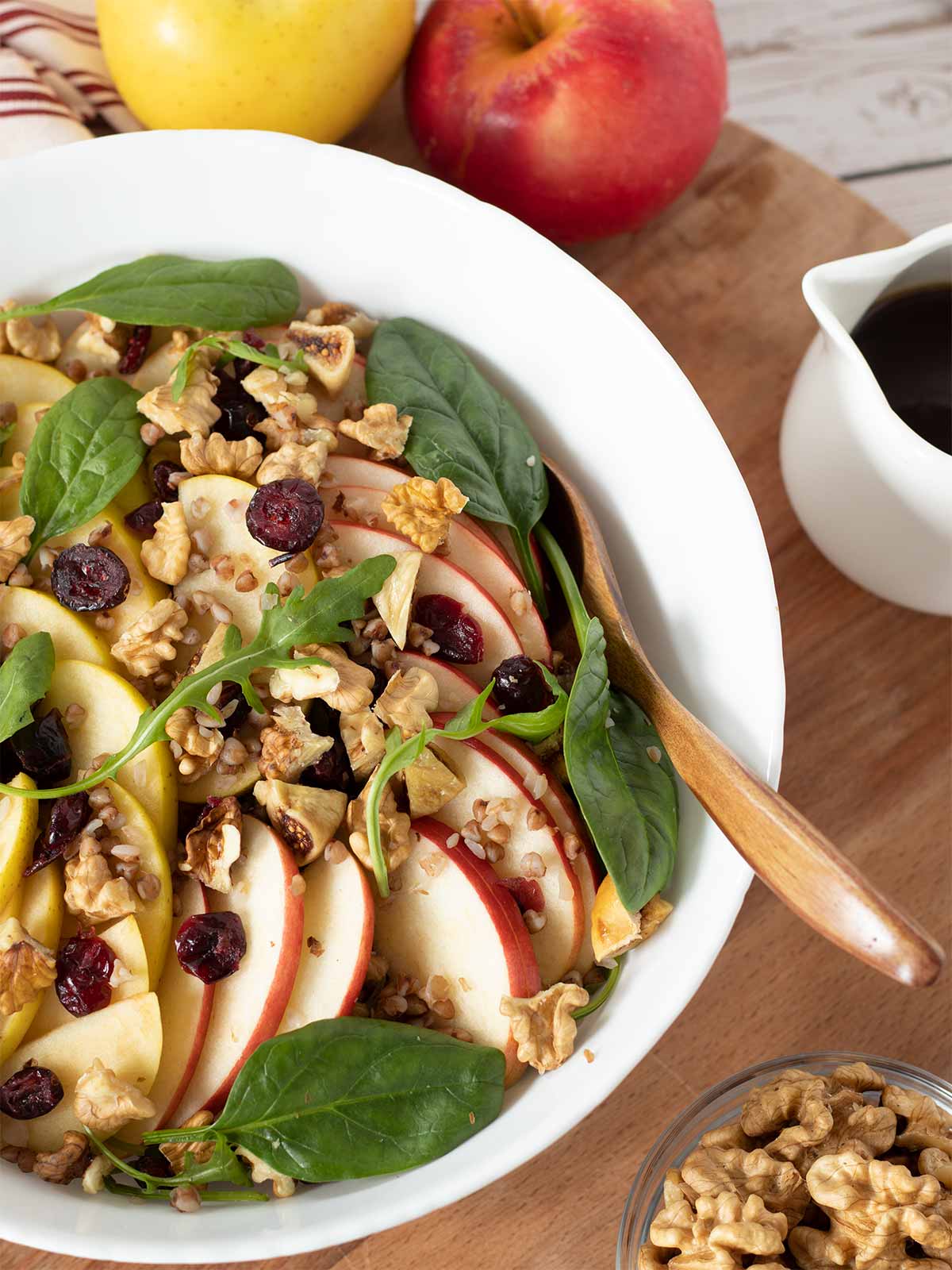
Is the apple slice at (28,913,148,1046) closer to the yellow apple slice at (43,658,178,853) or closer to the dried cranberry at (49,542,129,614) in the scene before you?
the yellow apple slice at (43,658,178,853)

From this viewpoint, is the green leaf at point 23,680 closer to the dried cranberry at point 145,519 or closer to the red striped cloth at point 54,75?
the dried cranberry at point 145,519

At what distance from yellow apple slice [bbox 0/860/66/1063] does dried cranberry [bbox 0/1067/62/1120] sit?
32 mm

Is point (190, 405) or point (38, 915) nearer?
point (38, 915)

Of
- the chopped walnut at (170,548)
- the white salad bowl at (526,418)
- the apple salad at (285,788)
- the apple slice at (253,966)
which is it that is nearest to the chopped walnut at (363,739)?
the apple salad at (285,788)

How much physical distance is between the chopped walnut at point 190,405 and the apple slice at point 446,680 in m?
0.33

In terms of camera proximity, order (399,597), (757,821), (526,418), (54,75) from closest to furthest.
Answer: (757,821) < (399,597) < (526,418) < (54,75)

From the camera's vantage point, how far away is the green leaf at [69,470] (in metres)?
1.25

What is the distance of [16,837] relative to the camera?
1.14m

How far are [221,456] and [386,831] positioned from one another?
1.42ft

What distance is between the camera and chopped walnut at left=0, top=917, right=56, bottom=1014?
1094mm

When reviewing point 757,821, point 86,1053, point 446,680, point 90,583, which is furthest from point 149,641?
point 757,821

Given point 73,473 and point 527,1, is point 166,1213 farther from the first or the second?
point 527,1

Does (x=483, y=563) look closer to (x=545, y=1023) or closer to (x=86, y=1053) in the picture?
(x=545, y=1023)

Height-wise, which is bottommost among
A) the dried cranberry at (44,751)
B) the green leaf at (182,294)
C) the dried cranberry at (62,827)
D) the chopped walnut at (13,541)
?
the dried cranberry at (62,827)
